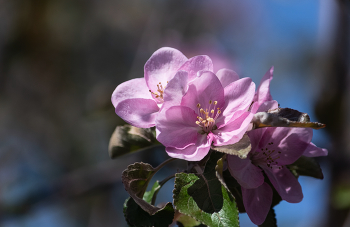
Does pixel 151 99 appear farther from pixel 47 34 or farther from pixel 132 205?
pixel 47 34

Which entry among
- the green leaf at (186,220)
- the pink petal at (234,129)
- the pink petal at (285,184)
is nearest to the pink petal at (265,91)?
the pink petal at (234,129)

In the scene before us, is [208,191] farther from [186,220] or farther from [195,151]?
[186,220]

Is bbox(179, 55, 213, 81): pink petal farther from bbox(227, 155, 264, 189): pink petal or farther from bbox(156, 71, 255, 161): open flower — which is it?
bbox(227, 155, 264, 189): pink petal

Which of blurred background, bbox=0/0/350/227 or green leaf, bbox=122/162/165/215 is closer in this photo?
green leaf, bbox=122/162/165/215

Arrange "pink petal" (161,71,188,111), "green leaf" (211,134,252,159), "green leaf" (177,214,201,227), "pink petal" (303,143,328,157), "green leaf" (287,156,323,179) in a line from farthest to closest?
"green leaf" (177,214,201,227)
"green leaf" (287,156,323,179)
"pink petal" (303,143,328,157)
"pink petal" (161,71,188,111)
"green leaf" (211,134,252,159)

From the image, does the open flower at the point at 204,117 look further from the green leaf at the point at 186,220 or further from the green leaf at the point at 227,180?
the green leaf at the point at 186,220

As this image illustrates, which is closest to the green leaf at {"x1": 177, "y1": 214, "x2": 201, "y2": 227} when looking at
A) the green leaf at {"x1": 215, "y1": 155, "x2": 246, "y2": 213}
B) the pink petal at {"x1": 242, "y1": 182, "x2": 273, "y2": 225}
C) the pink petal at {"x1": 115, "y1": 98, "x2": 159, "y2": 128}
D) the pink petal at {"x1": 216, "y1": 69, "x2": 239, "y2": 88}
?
the green leaf at {"x1": 215, "y1": 155, "x2": 246, "y2": 213}

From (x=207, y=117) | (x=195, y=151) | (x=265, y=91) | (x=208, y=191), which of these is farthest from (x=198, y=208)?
(x=265, y=91)

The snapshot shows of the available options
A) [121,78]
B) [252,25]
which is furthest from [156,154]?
[252,25]
